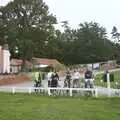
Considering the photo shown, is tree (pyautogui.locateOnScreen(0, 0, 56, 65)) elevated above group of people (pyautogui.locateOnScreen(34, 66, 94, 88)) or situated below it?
above

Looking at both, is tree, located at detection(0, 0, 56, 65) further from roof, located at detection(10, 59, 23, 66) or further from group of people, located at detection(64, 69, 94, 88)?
group of people, located at detection(64, 69, 94, 88)

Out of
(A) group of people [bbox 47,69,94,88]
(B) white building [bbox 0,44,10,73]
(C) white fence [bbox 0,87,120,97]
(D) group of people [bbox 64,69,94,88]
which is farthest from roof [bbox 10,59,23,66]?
(C) white fence [bbox 0,87,120,97]

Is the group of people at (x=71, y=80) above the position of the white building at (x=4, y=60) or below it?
below

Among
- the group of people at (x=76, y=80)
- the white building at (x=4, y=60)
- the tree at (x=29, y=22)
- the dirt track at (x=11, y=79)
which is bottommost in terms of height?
the group of people at (x=76, y=80)

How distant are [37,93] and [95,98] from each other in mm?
5691

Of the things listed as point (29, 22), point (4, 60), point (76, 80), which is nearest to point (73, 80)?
point (76, 80)

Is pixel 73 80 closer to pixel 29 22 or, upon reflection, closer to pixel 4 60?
pixel 4 60

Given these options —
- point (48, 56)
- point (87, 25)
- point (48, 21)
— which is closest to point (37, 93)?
point (48, 21)

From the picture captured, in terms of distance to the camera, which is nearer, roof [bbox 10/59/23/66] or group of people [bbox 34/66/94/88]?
group of people [bbox 34/66/94/88]

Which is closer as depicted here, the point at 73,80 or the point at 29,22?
the point at 73,80

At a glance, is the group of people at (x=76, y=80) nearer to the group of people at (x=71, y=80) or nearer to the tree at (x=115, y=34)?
the group of people at (x=71, y=80)

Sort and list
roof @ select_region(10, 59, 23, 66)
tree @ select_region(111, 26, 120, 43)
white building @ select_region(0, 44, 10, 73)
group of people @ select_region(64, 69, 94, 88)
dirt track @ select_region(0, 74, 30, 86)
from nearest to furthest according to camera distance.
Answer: group of people @ select_region(64, 69, 94, 88)
dirt track @ select_region(0, 74, 30, 86)
white building @ select_region(0, 44, 10, 73)
roof @ select_region(10, 59, 23, 66)
tree @ select_region(111, 26, 120, 43)

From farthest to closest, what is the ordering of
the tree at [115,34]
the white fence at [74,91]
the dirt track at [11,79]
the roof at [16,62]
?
the tree at [115,34] → the roof at [16,62] → the dirt track at [11,79] → the white fence at [74,91]

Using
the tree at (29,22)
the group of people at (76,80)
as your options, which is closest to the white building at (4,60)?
the tree at (29,22)
